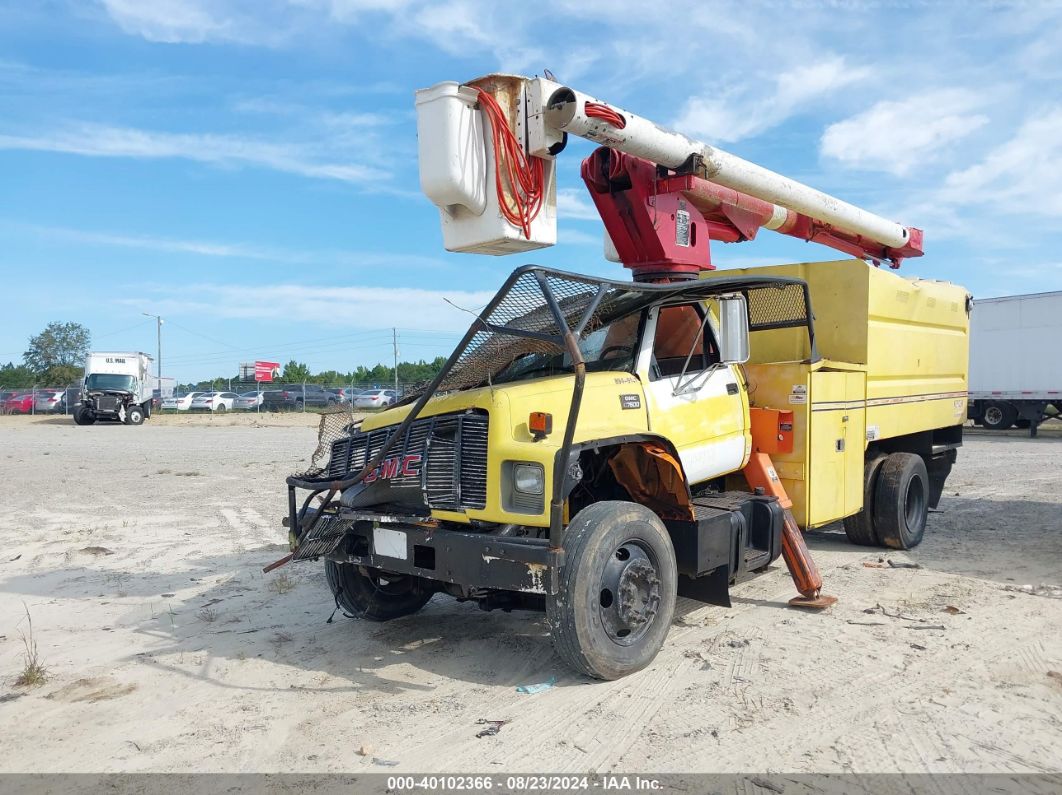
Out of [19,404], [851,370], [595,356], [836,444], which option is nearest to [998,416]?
[851,370]

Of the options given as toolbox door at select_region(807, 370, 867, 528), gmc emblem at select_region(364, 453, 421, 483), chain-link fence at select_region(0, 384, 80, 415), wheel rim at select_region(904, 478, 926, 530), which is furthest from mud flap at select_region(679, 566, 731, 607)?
chain-link fence at select_region(0, 384, 80, 415)

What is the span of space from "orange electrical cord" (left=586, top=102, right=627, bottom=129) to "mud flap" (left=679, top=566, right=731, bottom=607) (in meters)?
2.93

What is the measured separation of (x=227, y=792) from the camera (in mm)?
3357

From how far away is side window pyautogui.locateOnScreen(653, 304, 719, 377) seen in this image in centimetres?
557

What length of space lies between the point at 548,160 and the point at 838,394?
333 centimetres

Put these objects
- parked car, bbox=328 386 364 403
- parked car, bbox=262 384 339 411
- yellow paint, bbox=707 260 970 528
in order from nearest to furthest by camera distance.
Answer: yellow paint, bbox=707 260 970 528 < parked car, bbox=328 386 364 403 < parked car, bbox=262 384 339 411

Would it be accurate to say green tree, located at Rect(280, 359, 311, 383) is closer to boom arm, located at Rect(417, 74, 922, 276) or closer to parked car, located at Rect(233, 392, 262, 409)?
parked car, located at Rect(233, 392, 262, 409)

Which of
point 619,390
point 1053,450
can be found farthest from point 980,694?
point 1053,450

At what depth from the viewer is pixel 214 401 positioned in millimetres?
46094

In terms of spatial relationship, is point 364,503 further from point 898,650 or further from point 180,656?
point 898,650

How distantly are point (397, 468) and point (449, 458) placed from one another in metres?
0.45

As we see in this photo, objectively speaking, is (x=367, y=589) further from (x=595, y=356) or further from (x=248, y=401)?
(x=248, y=401)

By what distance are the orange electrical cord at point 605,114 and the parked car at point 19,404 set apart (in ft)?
159

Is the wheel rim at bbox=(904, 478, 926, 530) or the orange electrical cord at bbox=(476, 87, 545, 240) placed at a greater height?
the orange electrical cord at bbox=(476, 87, 545, 240)
